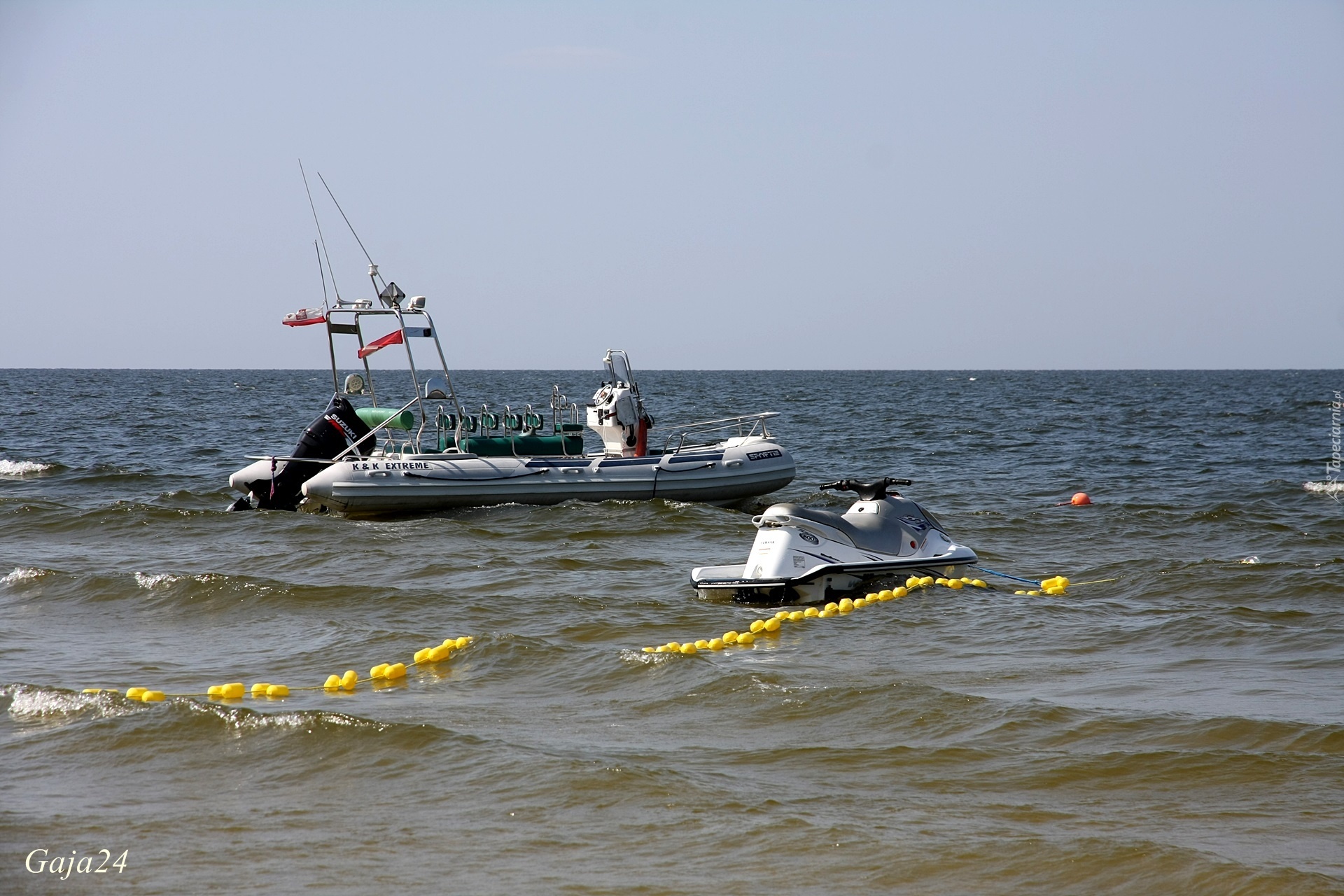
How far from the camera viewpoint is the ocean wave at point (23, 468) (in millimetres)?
21266

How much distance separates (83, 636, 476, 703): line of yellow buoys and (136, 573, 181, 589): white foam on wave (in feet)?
11.6

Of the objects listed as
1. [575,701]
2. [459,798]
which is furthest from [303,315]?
[459,798]

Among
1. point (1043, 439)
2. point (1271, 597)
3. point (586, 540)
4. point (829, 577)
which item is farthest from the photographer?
point (1043, 439)

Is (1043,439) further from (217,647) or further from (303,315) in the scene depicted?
(217,647)

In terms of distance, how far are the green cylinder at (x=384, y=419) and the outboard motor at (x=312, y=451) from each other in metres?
0.18

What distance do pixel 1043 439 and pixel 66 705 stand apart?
25.5 m

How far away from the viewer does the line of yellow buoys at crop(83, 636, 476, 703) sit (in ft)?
23.0

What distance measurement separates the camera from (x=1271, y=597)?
10375mm
